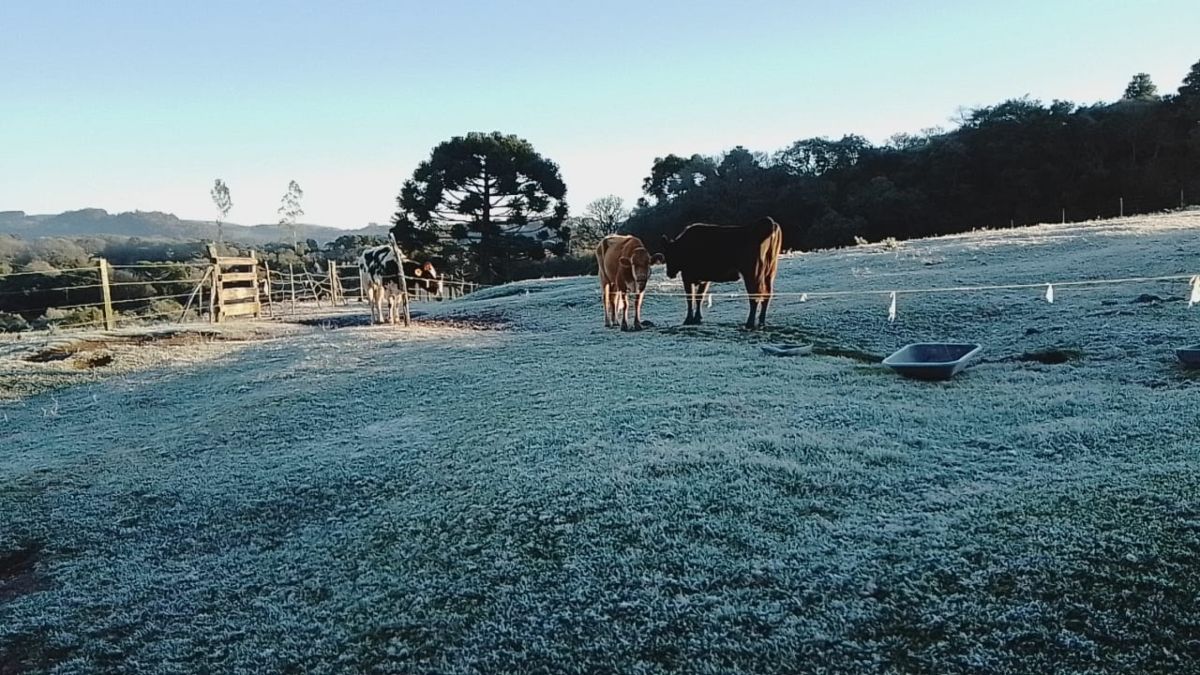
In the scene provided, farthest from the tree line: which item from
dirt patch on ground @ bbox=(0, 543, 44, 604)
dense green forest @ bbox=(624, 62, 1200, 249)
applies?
dirt patch on ground @ bbox=(0, 543, 44, 604)

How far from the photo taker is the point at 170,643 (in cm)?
324

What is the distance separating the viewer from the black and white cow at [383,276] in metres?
14.5

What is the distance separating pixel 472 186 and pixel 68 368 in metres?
29.1

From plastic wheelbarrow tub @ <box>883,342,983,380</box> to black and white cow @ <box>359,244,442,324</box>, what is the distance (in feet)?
33.6

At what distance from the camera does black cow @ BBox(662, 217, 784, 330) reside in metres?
11.0

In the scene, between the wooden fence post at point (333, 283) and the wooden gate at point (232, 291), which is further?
the wooden fence post at point (333, 283)

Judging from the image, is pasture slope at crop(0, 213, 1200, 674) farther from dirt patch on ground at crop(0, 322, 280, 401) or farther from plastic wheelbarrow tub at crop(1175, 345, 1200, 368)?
dirt patch on ground at crop(0, 322, 280, 401)

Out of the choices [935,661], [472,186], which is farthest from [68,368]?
[472,186]

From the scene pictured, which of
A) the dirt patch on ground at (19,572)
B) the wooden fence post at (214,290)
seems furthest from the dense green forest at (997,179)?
the dirt patch on ground at (19,572)

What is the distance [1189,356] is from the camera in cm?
617

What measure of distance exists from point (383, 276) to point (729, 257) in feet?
23.6

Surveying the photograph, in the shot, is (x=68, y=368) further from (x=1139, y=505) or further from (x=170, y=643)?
(x=1139, y=505)

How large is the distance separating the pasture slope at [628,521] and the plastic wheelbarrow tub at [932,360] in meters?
0.17

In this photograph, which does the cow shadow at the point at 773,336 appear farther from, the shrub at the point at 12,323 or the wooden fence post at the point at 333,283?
the shrub at the point at 12,323
